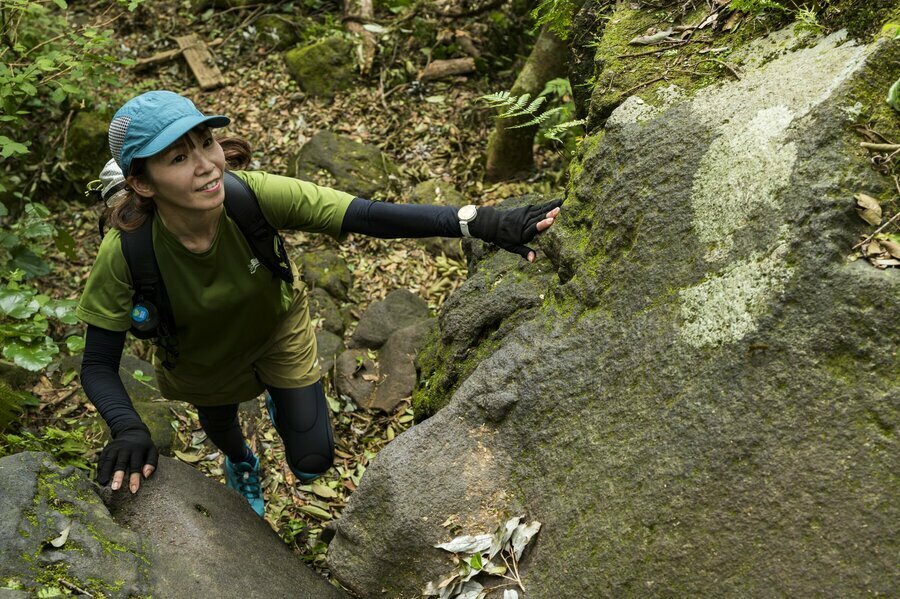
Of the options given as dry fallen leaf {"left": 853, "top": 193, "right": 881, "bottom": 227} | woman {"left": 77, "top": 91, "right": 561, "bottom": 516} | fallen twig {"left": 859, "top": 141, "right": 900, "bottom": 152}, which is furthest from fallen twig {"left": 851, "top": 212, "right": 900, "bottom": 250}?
woman {"left": 77, "top": 91, "right": 561, "bottom": 516}

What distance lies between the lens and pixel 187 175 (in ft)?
11.5

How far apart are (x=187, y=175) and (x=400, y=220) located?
1.03 metres

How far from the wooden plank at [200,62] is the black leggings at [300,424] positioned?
19.9 ft

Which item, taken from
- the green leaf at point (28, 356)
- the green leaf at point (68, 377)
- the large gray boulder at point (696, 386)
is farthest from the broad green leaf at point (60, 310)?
the large gray boulder at point (696, 386)

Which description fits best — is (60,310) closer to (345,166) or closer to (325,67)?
(345,166)

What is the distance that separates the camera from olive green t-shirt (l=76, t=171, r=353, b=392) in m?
3.62

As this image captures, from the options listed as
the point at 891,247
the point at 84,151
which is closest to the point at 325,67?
the point at 84,151

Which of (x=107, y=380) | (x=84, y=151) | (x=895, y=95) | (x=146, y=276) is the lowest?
(x=84, y=151)

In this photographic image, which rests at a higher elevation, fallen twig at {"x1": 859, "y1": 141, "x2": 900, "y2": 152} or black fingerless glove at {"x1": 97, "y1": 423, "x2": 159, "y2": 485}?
fallen twig at {"x1": 859, "y1": 141, "x2": 900, "y2": 152}

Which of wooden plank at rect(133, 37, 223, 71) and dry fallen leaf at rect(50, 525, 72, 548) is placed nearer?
dry fallen leaf at rect(50, 525, 72, 548)

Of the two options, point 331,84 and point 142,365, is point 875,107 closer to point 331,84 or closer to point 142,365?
point 142,365

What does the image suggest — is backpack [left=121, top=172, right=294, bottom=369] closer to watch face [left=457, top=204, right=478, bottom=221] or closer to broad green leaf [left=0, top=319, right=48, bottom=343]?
watch face [left=457, top=204, right=478, bottom=221]

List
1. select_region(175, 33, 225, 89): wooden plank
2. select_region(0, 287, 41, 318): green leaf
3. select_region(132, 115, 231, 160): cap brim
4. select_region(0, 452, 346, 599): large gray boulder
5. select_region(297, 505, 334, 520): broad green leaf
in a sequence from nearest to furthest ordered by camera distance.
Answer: select_region(0, 452, 346, 599): large gray boulder
select_region(132, 115, 231, 160): cap brim
select_region(0, 287, 41, 318): green leaf
select_region(297, 505, 334, 520): broad green leaf
select_region(175, 33, 225, 89): wooden plank

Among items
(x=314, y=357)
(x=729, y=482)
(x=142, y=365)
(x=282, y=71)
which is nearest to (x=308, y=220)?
(x=314, y=357)
